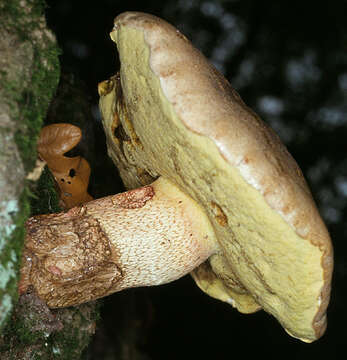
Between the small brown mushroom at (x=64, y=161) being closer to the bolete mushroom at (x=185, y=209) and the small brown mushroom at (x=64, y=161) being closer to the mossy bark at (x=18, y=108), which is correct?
the bolete mushroom at (x=185, y=209)

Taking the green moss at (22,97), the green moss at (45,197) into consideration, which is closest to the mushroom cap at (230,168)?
the green moss at (22,97)

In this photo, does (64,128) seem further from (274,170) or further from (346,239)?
(346,239)

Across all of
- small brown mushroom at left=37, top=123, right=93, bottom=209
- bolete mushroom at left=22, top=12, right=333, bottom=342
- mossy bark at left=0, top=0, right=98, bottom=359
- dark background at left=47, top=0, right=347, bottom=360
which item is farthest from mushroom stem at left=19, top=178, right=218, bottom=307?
dark background at left=47, top=0, right=347, bottom=360

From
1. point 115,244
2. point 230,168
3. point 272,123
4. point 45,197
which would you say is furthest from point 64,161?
point 272,123

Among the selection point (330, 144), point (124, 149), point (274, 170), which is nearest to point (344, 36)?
point (330, 144)

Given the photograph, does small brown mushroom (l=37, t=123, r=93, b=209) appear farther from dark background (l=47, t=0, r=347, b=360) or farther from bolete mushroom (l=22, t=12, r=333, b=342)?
dark background (l=47, t=0, r=347, b=360)

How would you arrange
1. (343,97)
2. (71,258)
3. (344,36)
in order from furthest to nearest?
(343,97), (344,36), (71,258)
